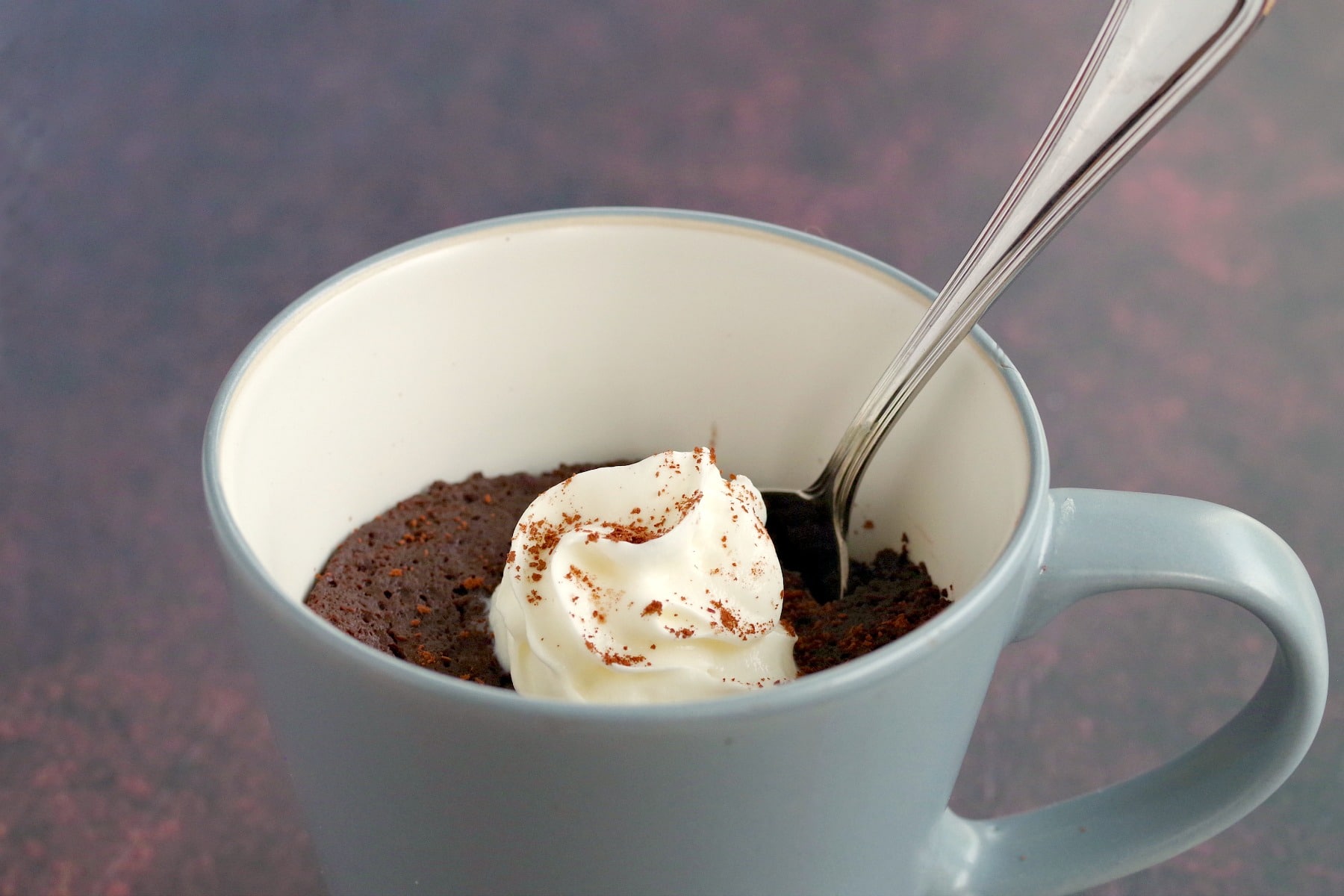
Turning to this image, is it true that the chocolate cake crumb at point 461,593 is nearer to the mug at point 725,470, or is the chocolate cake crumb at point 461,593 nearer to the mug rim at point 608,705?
the mug at point 725,470

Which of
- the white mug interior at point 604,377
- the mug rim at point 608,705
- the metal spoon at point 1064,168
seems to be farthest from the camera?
the white mug interior at point 604,377

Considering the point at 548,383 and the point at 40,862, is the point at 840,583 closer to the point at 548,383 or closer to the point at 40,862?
the point at 548,383

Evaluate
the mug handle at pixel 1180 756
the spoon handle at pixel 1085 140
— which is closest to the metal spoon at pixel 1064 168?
the spoon handle at pixel 1085 140

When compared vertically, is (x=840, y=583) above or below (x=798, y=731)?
below

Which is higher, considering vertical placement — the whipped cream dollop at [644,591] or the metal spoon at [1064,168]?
the metal spoon at [1064,168]

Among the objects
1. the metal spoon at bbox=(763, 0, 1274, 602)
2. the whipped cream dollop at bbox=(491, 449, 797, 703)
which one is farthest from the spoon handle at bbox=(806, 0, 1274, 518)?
the whipped cream dollop at bbox=(491, 449, 797, 703)

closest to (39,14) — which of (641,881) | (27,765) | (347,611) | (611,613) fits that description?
(27,765)

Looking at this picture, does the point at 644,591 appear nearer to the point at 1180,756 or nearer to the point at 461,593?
the point at 461,593
